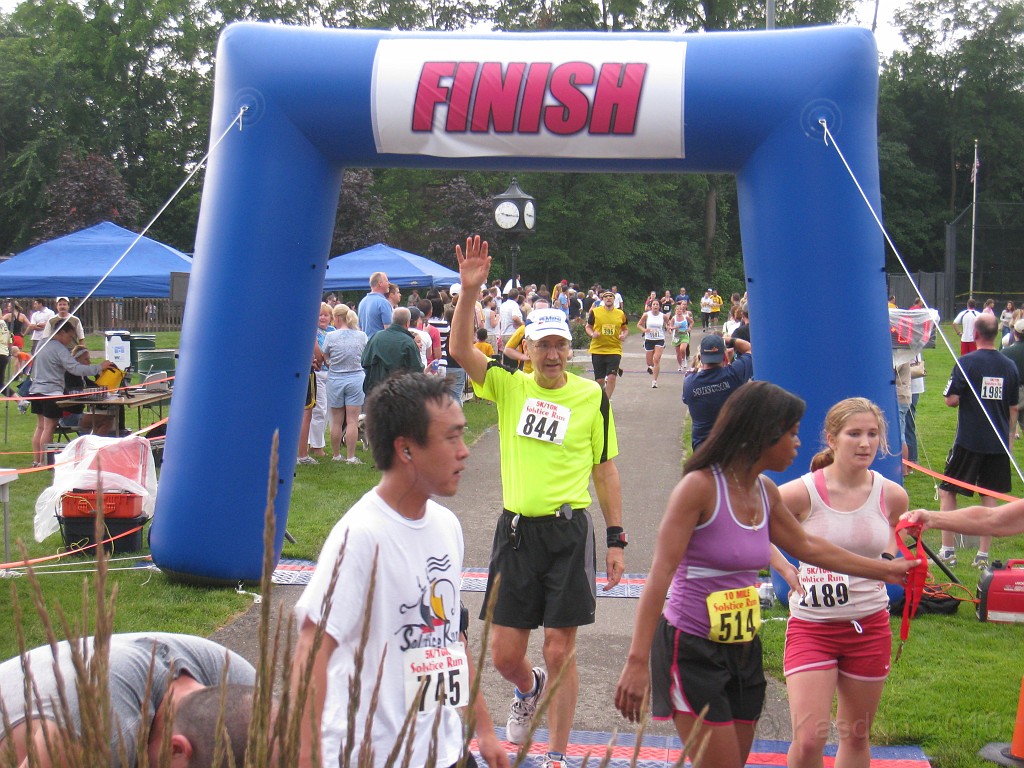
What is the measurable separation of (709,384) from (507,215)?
7352 mm

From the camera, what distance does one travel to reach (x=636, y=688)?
327 centimetres

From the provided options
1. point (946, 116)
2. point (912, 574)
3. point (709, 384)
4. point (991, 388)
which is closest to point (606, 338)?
point (709, 384)

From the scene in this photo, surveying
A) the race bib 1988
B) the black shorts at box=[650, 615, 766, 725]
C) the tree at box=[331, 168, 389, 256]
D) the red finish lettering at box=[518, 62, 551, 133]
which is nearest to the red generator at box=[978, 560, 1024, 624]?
the race bib 1988

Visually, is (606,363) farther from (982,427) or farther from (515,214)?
(982,427)

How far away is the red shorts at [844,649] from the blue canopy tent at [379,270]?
15.0 meters

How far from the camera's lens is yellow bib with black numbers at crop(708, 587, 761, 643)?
3.35m

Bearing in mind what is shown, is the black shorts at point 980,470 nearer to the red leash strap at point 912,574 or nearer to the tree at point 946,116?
the red leash strap at point 912,574

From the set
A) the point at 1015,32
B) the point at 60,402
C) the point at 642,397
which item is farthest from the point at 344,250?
the point at 1015,32

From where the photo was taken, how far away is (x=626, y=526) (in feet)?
30.1

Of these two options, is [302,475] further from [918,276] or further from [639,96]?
[918,276]

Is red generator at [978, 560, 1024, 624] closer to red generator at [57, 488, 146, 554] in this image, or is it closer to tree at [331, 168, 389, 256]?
red generator at [57, 488, 146, 554]

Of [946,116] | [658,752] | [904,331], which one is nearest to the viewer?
[658,752]

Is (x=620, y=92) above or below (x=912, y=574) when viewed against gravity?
above

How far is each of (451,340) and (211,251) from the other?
2607mm
